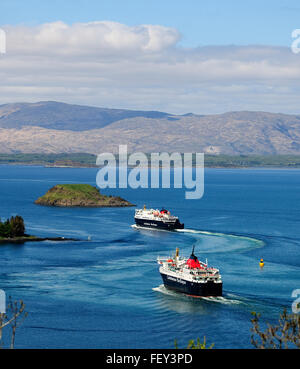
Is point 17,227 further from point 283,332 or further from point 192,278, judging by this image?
point 283,332

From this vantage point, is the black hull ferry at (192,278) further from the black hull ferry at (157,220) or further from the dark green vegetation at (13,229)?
the black hull ferry at (157,220)

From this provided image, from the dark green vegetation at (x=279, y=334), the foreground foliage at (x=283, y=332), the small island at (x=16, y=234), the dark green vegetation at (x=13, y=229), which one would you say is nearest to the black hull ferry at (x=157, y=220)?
the small island at (x=16, y=234)

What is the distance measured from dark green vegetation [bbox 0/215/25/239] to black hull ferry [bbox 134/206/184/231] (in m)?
36.6

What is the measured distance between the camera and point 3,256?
389 ft

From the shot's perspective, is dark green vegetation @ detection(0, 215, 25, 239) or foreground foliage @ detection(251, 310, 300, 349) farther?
dark green vegetation @ detection(0, 215, 25, 239)

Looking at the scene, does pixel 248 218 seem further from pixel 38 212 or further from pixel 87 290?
pixel 87 290

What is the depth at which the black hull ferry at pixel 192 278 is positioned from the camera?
8769 centimetres

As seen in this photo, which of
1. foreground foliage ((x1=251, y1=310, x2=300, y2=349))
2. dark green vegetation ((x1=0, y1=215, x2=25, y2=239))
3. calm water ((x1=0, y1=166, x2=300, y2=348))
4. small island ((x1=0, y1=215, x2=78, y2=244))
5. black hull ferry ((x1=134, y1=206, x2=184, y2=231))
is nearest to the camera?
foreground foliage ((x1=251, y1=310, x2=300, y2=349))

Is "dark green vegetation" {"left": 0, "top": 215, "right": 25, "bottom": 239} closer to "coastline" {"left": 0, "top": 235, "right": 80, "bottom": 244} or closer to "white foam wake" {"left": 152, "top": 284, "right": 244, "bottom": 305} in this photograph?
"coastline" {"left": 0, "top": 235, "right": 80, "bottom": 244}

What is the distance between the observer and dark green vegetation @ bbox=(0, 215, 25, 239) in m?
140

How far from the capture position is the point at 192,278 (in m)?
90.1

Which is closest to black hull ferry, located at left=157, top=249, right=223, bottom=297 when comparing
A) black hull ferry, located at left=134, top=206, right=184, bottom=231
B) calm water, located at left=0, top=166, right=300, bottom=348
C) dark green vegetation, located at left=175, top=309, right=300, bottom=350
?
calm water, located at left=0, top=166, right=300, bottom=348
